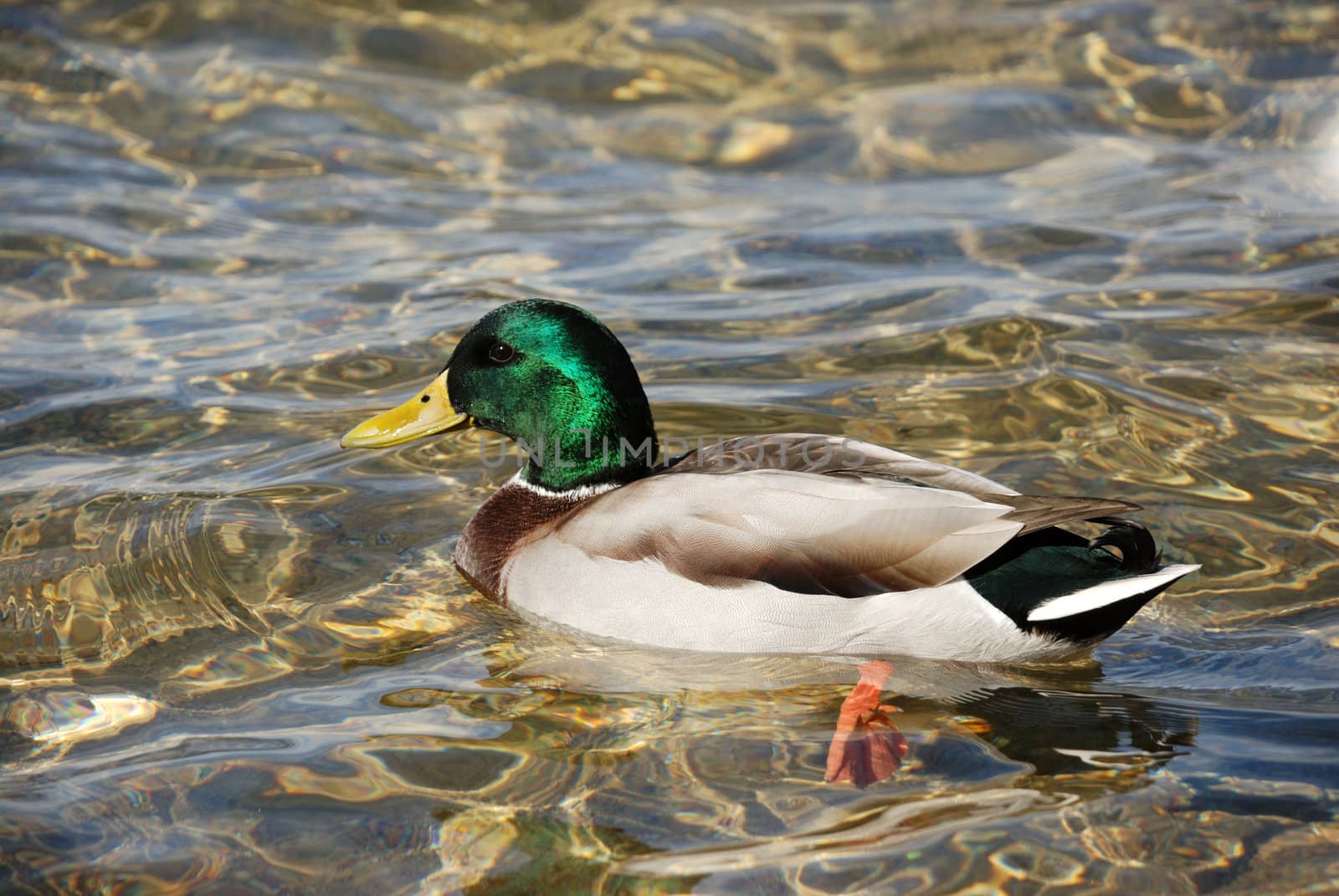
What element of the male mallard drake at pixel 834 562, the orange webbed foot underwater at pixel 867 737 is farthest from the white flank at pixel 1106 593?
the orange webbed foot underwater at pixel 867 737

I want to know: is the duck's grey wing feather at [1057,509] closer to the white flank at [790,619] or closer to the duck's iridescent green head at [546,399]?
the white flank at [790,619]

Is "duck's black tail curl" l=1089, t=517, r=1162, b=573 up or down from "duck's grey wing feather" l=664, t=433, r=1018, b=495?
down

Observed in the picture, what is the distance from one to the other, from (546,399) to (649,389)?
1395mm

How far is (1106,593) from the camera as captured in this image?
373cm

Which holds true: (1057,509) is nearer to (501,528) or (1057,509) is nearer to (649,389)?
(501,528)

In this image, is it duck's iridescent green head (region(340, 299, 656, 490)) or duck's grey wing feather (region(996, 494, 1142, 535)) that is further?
duck's iridescent green head (region(340, 299, 656, 490))

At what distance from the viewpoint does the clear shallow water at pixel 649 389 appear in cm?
340

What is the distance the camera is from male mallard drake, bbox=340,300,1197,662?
3834 mm

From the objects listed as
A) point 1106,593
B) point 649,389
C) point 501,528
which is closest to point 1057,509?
point 1106,593

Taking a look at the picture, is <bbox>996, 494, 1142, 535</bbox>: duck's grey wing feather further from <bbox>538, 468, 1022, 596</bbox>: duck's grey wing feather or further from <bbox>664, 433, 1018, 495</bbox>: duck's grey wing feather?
<bbox>664, 433, 1018, 495</bbox>: duck's grey wing feather

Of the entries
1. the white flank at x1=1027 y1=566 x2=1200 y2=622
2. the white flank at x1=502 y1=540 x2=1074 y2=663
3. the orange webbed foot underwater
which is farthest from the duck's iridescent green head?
the white flank at x1=1027 y1=566 x2=1200 y2=622

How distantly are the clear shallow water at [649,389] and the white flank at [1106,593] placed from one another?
0.27m

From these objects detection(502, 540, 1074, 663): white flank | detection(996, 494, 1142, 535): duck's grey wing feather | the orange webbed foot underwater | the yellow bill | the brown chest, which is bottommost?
the orange webbed foot underwater

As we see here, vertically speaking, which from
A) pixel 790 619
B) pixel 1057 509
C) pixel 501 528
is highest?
pixel 1057 509
